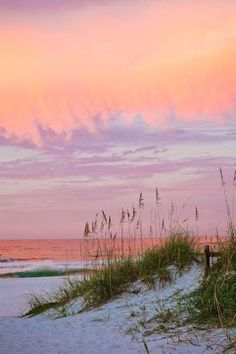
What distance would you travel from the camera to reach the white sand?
27.5ft

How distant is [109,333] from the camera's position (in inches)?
401

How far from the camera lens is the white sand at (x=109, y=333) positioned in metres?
8.39

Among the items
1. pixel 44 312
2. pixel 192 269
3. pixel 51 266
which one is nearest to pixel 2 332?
pixel 44 312

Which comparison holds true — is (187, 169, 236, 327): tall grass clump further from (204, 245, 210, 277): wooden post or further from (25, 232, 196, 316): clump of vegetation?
(25, 232, 196, 316): clump of vegetation

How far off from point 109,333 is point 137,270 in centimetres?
289

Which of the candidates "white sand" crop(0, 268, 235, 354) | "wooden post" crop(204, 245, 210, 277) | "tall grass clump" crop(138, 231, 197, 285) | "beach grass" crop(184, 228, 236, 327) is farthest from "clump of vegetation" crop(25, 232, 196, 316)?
"beach grass" crop(184, 228, 236, 327)

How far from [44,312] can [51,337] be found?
3.39 m

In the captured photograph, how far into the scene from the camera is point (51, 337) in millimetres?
10211

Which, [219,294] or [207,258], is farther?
[207,258]

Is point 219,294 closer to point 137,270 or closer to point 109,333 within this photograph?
point 109,333

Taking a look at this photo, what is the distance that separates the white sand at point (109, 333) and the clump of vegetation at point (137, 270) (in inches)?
13.2

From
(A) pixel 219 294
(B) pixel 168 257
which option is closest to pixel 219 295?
(A) pixel 219 294

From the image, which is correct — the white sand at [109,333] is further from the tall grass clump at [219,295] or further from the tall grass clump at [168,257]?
the tall grass clump at [219,295]

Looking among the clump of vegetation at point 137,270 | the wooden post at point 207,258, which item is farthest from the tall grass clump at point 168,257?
the wooden post at point 207,258
